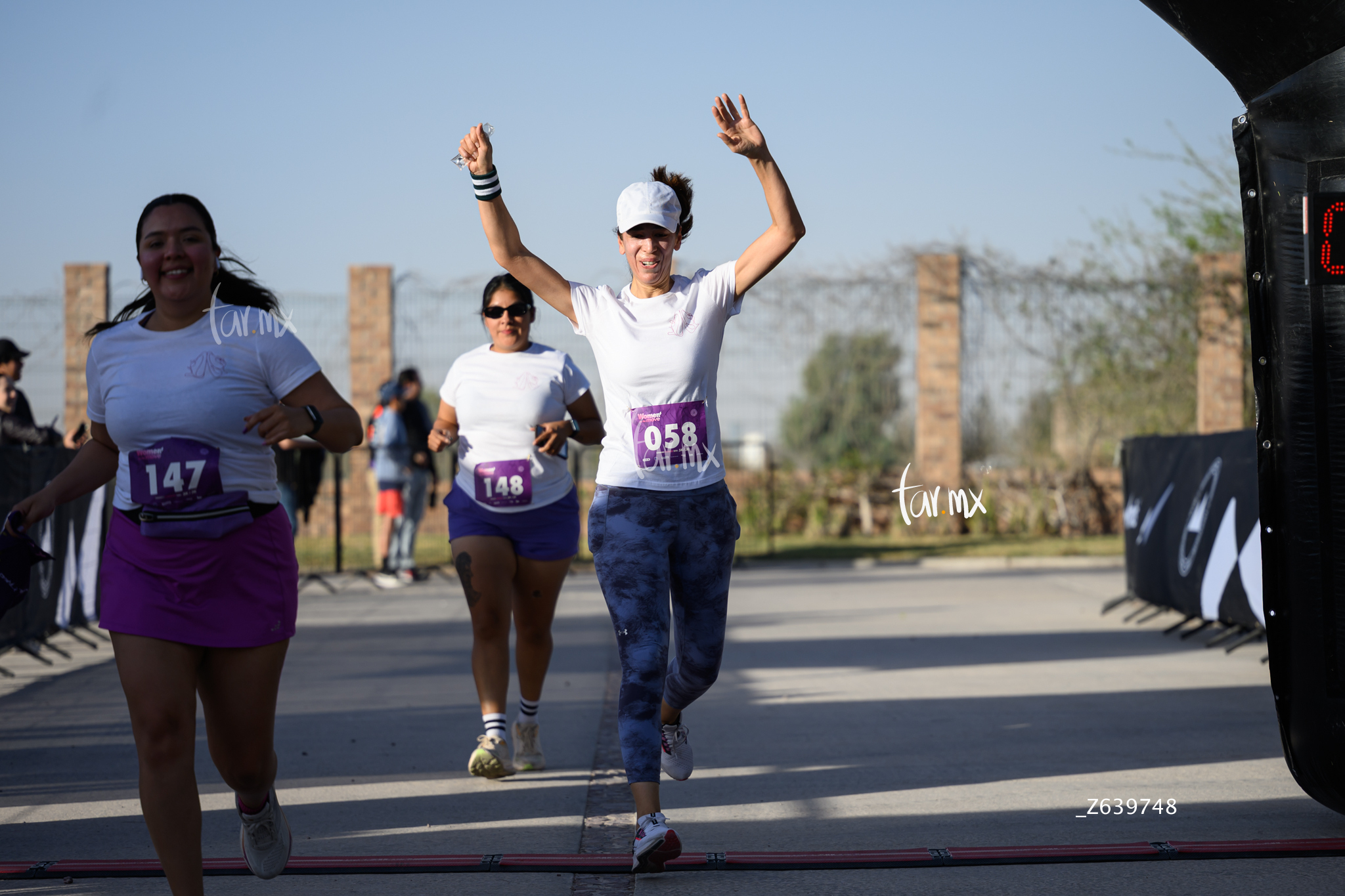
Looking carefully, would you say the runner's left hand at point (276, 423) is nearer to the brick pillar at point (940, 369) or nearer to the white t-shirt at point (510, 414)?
the white t-shirt at point (510, 414)

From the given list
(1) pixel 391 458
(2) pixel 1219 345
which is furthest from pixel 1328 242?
(2) pixel 1219 345

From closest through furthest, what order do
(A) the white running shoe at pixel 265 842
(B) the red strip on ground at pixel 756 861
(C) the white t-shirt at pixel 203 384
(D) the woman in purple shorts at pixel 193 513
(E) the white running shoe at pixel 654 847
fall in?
(D) the woman in purple shorts at pixel 193 513
(C) the white t-shirt at pixel 203 384
(A) the white running shoe at pixel 265 842
(E) the white running shoe at pixel 654 847
(B) the red strip on ground at pixel 756 861

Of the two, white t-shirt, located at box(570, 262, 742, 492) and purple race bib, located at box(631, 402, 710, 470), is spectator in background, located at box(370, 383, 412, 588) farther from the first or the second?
purple race bib, located at box(631, 402, 710, 470)

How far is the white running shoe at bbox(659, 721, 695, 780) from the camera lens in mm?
4605

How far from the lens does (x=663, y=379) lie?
411cm

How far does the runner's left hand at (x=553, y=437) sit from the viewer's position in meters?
5.33

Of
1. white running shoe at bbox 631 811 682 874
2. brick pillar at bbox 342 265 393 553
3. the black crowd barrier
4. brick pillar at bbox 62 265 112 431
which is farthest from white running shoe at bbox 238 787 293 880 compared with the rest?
brick pillar at bbox 62 265 112 431

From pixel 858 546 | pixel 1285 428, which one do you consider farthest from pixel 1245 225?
pixel 858 546

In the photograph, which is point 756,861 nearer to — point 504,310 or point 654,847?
point 654,847

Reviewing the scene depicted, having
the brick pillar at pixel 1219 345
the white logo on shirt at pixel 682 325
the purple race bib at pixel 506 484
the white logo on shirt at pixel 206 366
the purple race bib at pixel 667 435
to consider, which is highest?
the brick pillar at pixel 1219 345

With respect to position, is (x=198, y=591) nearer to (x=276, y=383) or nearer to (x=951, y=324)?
(x=276, y=383)

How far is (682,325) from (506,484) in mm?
1559

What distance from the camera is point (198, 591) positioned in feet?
10.8

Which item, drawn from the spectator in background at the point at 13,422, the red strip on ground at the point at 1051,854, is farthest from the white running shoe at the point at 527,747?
the spectator in background at the point at 13,422
